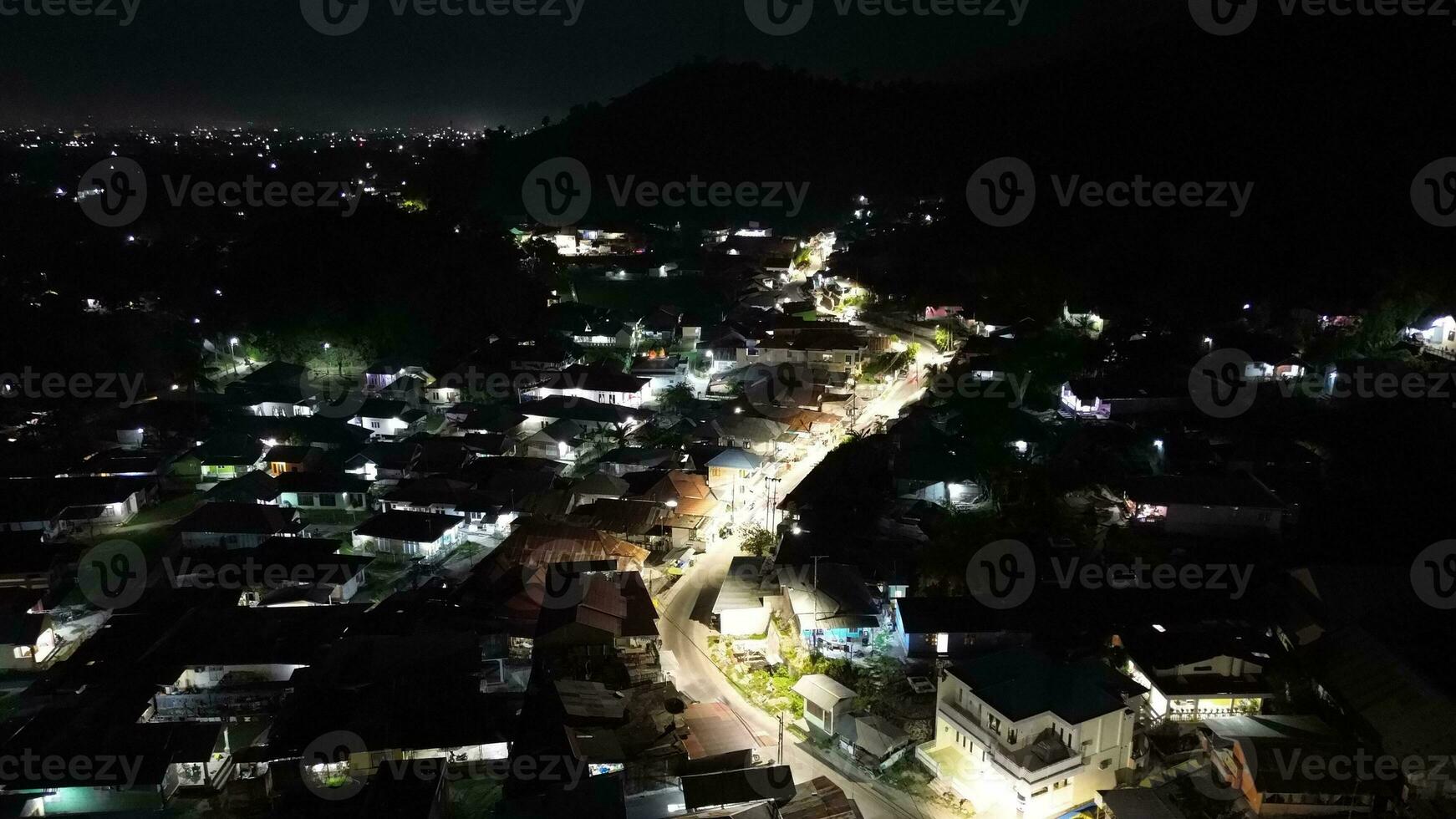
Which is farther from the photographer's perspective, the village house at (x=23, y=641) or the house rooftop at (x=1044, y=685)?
the village house at (x=23, y=641)

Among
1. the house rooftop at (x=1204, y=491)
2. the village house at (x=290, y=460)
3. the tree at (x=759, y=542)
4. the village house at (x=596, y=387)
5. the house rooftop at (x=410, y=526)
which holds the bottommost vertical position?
the tree at (x=759, y=542)

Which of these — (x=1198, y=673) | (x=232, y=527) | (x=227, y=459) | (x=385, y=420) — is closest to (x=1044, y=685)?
(x=1198, y=673)

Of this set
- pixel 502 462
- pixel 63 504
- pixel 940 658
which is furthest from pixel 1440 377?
pixel 63 504

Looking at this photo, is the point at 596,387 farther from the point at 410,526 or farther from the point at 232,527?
the point at 232,527

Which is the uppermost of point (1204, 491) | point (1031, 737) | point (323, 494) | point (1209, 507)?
point (1204, 491)

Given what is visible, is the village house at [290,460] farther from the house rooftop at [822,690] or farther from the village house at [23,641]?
the house rooftop at [822,690]

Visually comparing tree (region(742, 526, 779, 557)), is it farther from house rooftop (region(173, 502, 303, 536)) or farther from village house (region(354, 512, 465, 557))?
house rooftop (region(173, 502, 303, 536))

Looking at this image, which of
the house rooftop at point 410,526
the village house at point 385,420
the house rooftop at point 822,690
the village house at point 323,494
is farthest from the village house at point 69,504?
the house rooftop at point 822,690
